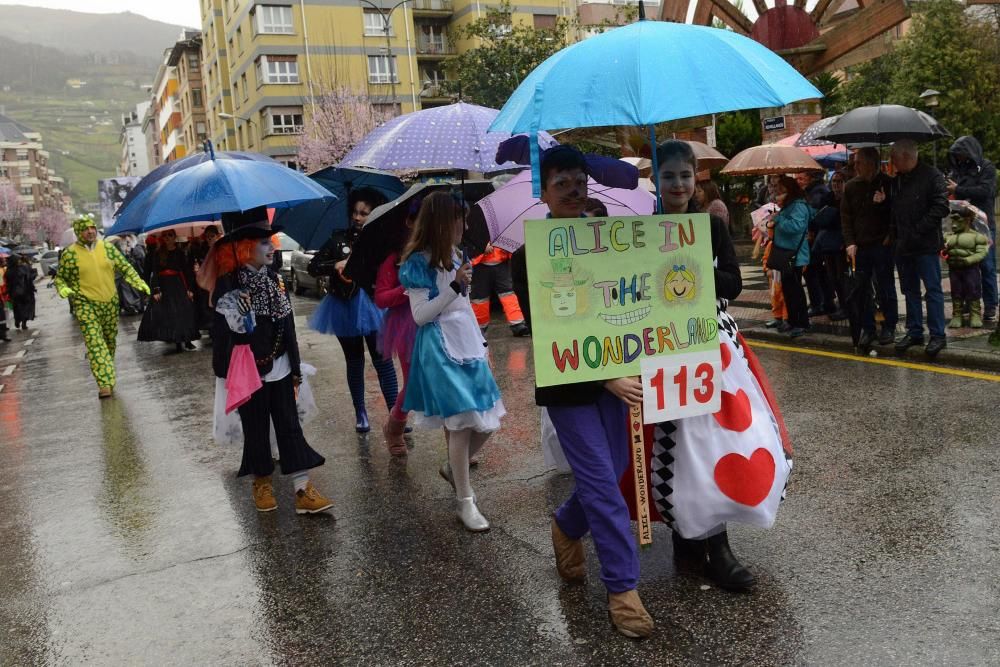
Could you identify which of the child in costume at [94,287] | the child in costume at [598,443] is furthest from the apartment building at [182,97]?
the child in costume at [598,443]

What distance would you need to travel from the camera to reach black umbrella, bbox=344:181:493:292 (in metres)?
5.29

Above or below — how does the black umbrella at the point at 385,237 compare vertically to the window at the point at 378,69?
below

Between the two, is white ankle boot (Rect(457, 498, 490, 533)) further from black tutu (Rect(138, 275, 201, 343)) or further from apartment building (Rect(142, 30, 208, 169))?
apartment building (Rect(142, 30, 208, 169))

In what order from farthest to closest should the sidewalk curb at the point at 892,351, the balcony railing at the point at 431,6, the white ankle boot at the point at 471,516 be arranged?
1. the balcony railing at the point at 431,6
2. the sidewalk curb at the point at 892,351
3. the white ankle boot at the point at 471,516

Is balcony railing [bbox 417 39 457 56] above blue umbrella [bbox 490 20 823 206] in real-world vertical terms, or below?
above

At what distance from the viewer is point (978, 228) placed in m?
8.97

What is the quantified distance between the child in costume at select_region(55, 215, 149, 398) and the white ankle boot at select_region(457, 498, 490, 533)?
266 inches

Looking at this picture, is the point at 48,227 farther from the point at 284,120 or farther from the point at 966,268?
the point at 966,268

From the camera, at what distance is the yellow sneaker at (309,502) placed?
512 cm

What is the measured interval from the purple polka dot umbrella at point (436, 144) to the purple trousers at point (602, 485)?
188cm

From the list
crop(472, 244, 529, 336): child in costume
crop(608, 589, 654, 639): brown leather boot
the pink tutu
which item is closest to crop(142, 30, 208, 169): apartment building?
crop(472, 244, 529, 336): child in costume

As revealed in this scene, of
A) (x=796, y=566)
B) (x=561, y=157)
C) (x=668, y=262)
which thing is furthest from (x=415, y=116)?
(x=796, y=566)

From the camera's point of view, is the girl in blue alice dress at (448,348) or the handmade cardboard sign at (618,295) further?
the girl in blue alice dress at (448,348)

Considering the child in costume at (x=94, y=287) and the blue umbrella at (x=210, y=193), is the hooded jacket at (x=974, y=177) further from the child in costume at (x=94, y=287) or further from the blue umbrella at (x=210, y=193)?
the child in costume at (x=94, y=287)
